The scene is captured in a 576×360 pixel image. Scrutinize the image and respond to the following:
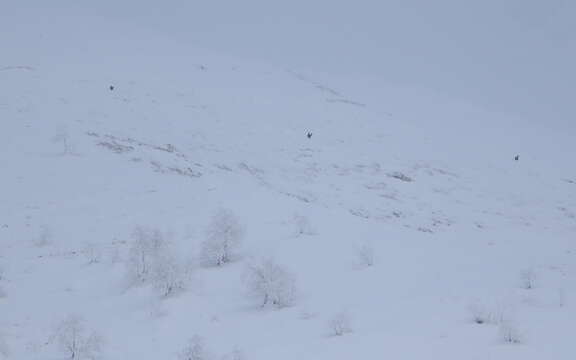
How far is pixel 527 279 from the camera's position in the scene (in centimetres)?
1455

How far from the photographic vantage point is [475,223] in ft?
86.3

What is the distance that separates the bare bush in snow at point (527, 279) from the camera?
1441cm

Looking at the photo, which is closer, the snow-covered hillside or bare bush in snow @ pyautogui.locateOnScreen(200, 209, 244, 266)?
the snow-covered hillside

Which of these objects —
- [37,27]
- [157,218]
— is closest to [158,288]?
[157,218]

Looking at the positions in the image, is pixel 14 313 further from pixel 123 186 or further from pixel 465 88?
pixel 465 88

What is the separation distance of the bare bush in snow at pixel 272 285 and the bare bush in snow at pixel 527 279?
580 cm

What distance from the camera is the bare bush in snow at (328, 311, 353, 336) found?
11516 millimetres

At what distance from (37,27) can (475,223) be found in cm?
5155

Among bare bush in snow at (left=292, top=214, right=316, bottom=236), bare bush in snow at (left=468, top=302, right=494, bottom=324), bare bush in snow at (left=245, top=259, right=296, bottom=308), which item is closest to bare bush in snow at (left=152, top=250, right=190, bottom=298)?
bare bush in snow at (left=245, top=259, right=296, bottom=308)

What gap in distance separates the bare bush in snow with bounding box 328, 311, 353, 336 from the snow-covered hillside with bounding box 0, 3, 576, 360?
0.03 metres

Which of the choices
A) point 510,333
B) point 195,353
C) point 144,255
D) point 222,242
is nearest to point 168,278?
point 144,255

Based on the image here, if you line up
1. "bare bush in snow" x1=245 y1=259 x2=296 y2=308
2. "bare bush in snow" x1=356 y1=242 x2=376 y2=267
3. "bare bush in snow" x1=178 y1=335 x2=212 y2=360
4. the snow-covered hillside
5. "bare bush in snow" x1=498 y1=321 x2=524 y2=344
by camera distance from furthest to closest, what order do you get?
"bare bush in snow" x1=356 y1=242 x2=376 y2=267 → "bare bush in snow" x1=245 y1=259 x2=296 y2=308 → the snow-covered hillside → "bare bush in snow" x1=178 y1=335 x2=212 y2=360 → "bare bush in snow" x1=498 y1=321 x2=524 y2=344

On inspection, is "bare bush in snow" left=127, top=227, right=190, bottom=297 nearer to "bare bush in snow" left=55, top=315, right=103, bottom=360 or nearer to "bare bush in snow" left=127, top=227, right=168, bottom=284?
"bare bush in snow" left=127, top=227, right=168, bottom=284

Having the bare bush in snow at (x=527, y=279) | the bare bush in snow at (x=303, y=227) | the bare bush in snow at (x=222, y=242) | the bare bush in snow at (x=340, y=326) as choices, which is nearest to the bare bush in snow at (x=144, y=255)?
the bare bush in snow at (x=222, y=242)
